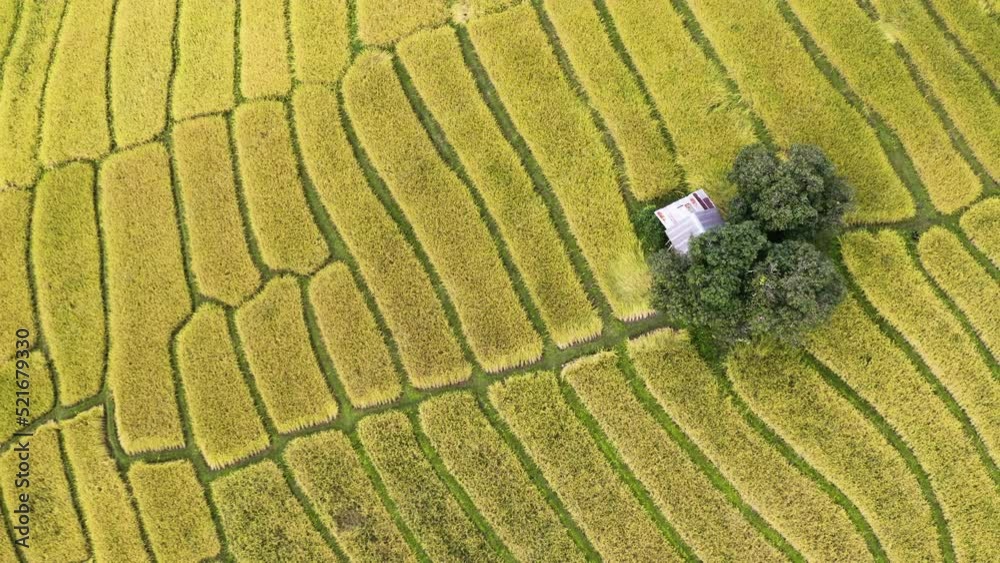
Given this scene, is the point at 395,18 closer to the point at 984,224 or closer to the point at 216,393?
the point at 216,393

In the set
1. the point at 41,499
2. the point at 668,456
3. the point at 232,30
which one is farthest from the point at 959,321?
the point at 41,499

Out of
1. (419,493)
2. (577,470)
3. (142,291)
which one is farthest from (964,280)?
(142,291)

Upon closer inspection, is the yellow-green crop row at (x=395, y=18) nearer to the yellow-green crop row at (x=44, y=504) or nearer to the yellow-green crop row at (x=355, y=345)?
the yellow-green crop row at (x=355, y=345)

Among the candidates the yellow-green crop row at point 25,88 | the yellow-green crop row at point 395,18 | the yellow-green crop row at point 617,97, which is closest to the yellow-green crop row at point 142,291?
the yellow-green crop row at point 25,88

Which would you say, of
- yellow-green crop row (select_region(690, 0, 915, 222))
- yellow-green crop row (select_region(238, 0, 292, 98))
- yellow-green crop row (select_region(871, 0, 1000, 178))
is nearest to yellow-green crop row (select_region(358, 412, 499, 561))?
yellow-green crop row (select_region(238, 0, 292, 98))

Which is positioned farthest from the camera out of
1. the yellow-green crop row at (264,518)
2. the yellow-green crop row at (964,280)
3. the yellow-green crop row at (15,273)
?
the yellow-green crop row at (15,273)
